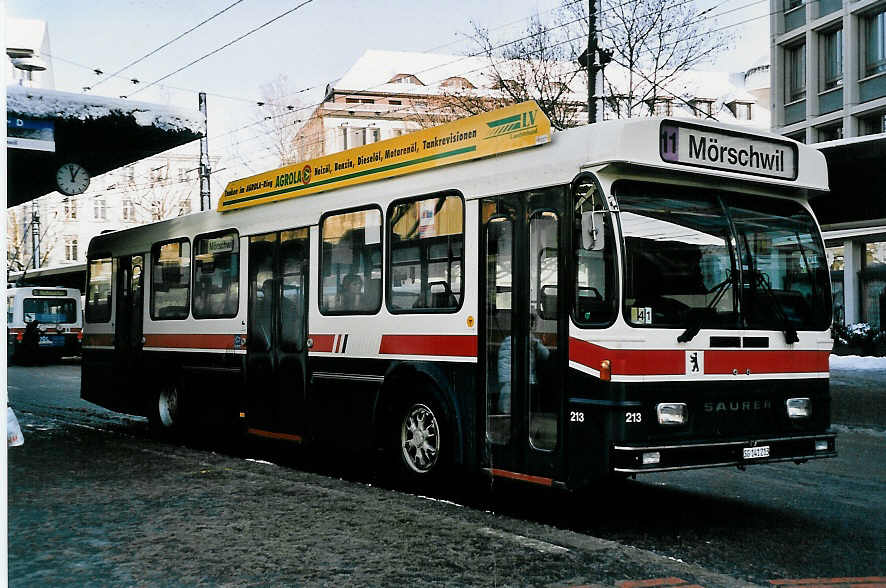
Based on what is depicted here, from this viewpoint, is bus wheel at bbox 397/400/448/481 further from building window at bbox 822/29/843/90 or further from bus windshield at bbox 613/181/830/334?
building window at bbox 822/29/843/90

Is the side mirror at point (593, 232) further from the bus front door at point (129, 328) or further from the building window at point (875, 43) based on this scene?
the building window at point (875, 43)

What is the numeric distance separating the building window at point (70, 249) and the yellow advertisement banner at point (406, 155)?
70976 mm

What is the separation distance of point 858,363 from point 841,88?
13.2 meters

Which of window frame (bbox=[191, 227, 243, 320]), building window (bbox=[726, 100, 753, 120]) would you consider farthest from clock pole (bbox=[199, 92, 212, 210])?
building window (bbox=[726, 100, 753, 120])

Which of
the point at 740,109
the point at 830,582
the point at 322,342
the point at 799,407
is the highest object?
the point at 740,109

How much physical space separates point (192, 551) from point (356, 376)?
3625 mm

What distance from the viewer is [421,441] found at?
29.6ft

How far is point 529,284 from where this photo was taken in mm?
7867

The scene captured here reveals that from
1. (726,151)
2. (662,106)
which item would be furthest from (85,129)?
A: (662,106)

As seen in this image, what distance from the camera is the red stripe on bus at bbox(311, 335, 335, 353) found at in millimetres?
10234

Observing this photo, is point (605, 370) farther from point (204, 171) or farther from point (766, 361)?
point (204, 171)

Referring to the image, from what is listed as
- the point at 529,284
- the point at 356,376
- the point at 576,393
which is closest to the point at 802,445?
the point at 576,393

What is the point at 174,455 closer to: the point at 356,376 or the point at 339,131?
the point at 356,376

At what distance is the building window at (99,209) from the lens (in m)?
75.9
